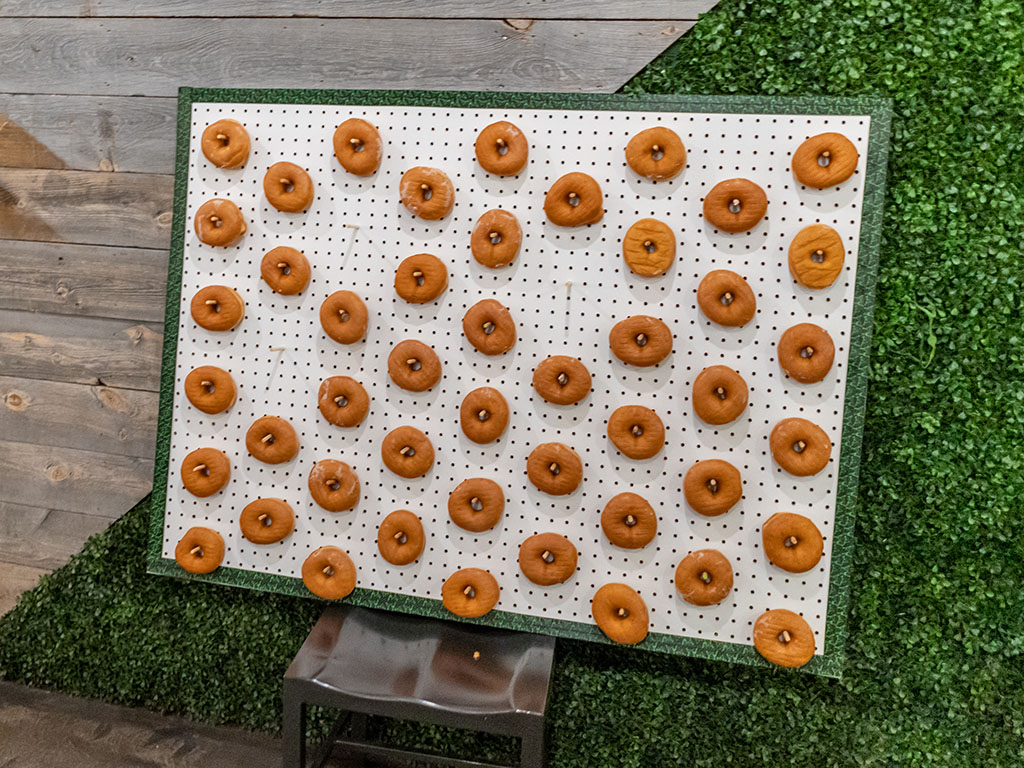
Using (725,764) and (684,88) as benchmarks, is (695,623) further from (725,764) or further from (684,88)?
(684,88)

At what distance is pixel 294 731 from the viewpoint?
1.48m

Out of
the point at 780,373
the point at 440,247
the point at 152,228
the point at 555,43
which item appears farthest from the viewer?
the point at 152,228

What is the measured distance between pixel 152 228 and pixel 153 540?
0.88 meters

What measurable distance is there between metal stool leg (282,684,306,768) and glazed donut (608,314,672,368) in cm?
107

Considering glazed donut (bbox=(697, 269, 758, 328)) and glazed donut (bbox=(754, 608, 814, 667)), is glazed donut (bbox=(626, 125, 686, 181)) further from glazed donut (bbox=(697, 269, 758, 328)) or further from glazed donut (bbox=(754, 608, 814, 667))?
glazed donut (bbox=(754, 608, 814, 667))

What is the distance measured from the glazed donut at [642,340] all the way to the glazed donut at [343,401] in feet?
1.98

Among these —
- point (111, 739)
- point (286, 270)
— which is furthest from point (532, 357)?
point (111, 739)

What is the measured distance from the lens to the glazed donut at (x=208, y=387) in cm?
158

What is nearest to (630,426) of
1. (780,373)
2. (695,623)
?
(780,373)

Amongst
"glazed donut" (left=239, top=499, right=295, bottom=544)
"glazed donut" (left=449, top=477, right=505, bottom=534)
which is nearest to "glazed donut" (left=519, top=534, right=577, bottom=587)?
"glazed donut" (left=449, top=477, right=505, bottom=534)

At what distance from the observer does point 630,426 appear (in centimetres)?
142

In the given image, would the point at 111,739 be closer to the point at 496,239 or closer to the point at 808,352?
the point at 496,239

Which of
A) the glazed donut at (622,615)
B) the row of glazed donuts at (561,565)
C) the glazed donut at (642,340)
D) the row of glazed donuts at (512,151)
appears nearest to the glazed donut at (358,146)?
the row of glazed donuts at (512,151)

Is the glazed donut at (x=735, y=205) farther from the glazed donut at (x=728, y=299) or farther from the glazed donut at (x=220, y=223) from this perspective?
the glazed donut at (x=220, y=223)
